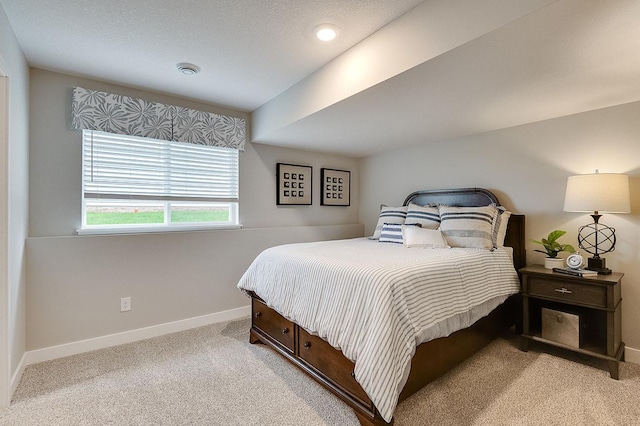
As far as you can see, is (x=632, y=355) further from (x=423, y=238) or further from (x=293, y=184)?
(x=293, y=184)

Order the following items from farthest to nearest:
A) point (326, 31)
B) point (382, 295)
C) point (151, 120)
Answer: point (151, 120) < point (326, 31) < point (382, 295)

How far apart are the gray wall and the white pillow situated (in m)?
1.62

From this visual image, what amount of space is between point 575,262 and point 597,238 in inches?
14.5

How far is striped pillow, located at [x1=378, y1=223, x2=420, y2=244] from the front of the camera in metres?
3.10

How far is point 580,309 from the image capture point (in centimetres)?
258

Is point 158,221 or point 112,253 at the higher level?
point 158,221

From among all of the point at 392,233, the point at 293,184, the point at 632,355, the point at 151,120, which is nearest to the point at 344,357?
the point at 392,233

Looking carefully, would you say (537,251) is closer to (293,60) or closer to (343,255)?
(343,255)

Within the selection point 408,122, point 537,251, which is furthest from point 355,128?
point 537,251

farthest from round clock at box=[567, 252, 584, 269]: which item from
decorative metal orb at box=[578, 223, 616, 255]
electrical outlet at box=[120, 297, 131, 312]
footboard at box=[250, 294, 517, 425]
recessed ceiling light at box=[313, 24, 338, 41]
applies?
electrical outlet at box=[120, 297, 131, 312]

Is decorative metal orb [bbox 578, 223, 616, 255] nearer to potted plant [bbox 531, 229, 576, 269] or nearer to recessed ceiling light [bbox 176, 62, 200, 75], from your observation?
potted plant [bbox 531, 229, 576, 269]

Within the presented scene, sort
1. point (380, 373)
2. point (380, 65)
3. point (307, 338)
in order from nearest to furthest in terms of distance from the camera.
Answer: point (380, 373), point (380, 65), point (307, 338)

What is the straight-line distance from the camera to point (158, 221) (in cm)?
308

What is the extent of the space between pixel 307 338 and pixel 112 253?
1.92m
